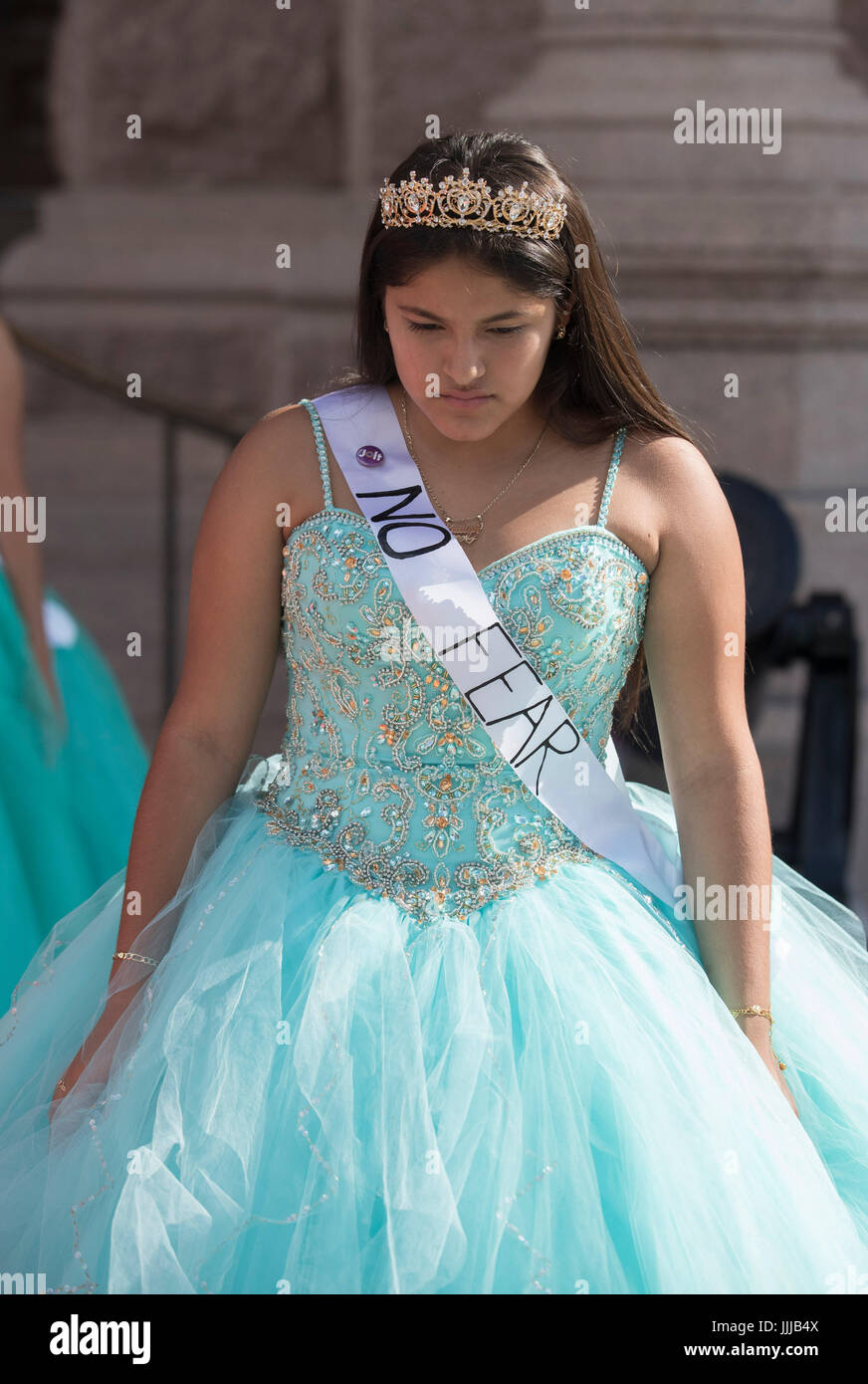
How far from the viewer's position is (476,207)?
5.76ft

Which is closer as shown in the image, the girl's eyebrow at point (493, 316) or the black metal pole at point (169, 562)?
the girl's eyebrow at point (493, 316)

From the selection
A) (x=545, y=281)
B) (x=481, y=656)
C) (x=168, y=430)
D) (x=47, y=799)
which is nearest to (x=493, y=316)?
(x=545, y=281)

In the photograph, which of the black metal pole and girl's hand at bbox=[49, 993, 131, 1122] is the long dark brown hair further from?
the black metal pole

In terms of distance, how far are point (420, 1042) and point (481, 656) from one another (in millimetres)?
481

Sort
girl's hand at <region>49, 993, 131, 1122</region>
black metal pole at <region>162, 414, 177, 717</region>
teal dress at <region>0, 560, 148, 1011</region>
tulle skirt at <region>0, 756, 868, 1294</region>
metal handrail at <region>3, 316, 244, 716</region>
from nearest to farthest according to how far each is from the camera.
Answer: tulle skirt at <region>0, 756, 868, 1294</region>
girl's hand at <region>49, 993, 131, 1122</region>
teal dress at <region>0, 560, 148, 1011</region>
metal handrail at <region>3, 316, 244, 716</region>
black metal pole at <region>162, 414, 177, 717</region>

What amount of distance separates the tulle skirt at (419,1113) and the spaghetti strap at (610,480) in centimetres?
44

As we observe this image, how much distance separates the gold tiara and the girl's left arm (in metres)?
0.33

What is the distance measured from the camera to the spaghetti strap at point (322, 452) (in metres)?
1.91

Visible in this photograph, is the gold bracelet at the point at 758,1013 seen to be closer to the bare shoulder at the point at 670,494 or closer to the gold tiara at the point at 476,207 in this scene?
the bare shoulder at the point at 670,494

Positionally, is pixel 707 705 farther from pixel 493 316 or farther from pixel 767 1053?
pixel 493 316

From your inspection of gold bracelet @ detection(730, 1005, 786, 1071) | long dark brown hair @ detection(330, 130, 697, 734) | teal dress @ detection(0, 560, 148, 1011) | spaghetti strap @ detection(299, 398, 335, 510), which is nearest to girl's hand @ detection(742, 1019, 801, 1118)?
gold bracelet @ detection(730, 1005, 786, 1071)

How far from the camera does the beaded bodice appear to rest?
1.85 metres

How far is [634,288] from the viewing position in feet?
16.1

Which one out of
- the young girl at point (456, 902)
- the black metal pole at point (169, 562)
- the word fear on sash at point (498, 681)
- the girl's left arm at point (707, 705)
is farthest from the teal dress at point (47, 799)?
the black metal pole at point (169, 562)
